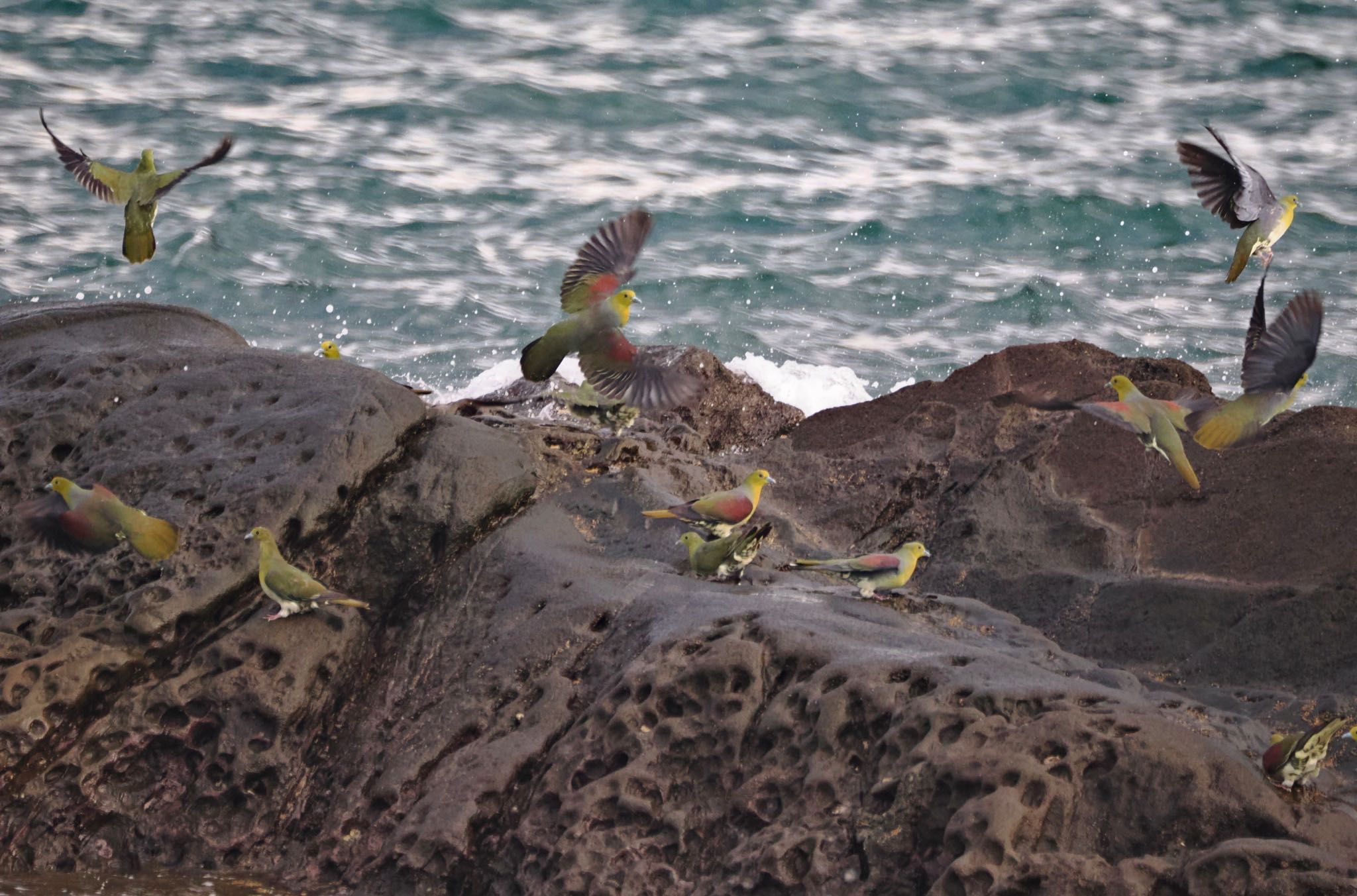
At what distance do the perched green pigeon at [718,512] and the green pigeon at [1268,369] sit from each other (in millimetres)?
1376

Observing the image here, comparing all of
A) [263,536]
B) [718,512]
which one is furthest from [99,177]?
[718,512]

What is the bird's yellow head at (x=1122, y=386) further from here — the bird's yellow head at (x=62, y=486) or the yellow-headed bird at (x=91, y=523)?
the bird's yellow head at (x=62, y=486)

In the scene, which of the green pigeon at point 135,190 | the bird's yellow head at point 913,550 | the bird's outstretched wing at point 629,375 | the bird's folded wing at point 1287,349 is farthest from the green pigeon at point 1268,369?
the green pigeon at point 135,190

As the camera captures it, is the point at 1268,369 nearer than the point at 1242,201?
Yes

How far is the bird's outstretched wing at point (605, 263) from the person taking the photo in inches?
181

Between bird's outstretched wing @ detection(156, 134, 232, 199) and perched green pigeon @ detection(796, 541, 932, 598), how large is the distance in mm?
2251

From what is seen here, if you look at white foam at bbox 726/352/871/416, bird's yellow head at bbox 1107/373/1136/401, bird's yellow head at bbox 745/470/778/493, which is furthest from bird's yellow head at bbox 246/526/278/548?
white foam at bbox 726/352/871/416

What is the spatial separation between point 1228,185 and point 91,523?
3.70 metres

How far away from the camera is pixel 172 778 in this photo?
4.28 metres

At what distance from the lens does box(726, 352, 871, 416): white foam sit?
9.69 metres

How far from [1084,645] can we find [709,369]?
7.81ft

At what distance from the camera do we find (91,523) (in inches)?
172

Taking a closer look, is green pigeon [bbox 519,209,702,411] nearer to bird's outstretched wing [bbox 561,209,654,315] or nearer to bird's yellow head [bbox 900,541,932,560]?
bird's outstretched wing [bbox 561,209,654,315]

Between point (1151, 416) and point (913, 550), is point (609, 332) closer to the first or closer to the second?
point (913, 550)
